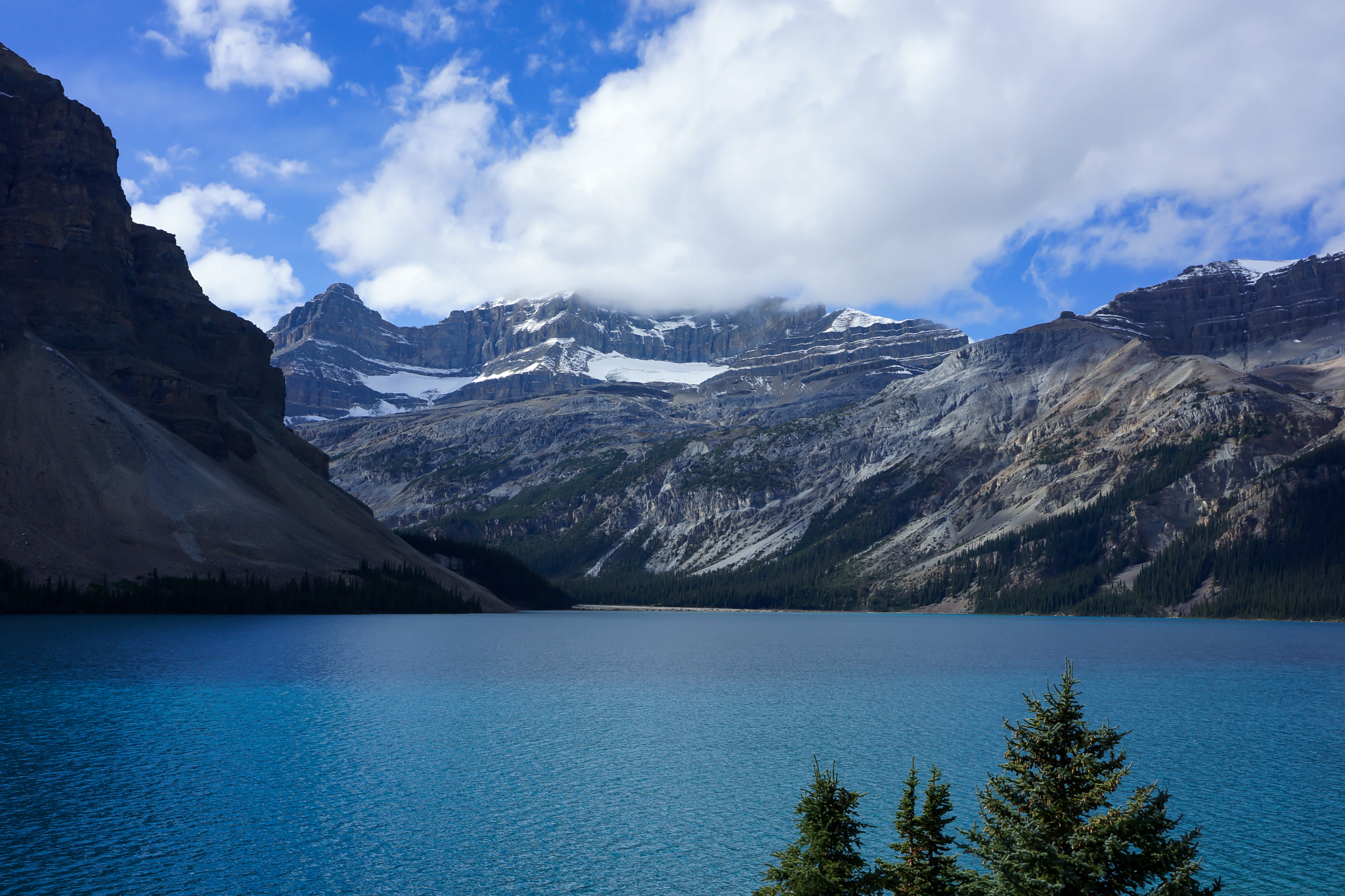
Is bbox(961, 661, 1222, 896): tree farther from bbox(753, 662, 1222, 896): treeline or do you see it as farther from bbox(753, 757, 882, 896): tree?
bbox(753, 757, 882, 896): tree

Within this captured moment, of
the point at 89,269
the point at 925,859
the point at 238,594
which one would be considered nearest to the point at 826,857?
the point at 925,859

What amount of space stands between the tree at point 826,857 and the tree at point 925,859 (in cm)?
44

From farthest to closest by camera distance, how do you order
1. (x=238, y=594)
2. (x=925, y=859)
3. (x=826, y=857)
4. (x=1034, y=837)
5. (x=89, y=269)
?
(x=89, y=269), (x=238, y=594), (x=925, y=859), (x=826, y=857), (x=1034, y=837)

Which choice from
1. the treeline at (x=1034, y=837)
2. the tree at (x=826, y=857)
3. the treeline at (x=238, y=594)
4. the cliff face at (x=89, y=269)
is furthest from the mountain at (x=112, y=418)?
the treeline at (x=1034, y=837)

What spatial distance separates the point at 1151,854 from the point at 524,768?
102 feet

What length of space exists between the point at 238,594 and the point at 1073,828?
139294 millimetres

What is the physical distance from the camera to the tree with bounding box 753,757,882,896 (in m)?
15.6

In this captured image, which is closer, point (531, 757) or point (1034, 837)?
point (1034, 837)

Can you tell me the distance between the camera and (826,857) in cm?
1587

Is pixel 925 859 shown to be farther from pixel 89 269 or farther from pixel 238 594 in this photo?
pixel 89 269

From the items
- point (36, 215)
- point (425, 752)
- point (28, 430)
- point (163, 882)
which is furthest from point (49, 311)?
point (163, 882)

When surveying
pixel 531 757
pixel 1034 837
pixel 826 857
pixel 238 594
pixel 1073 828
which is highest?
pixel 1073 828

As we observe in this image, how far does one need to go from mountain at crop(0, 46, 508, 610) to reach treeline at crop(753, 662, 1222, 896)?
133176 millimetres

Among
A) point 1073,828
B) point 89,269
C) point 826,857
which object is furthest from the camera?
point 89,269
